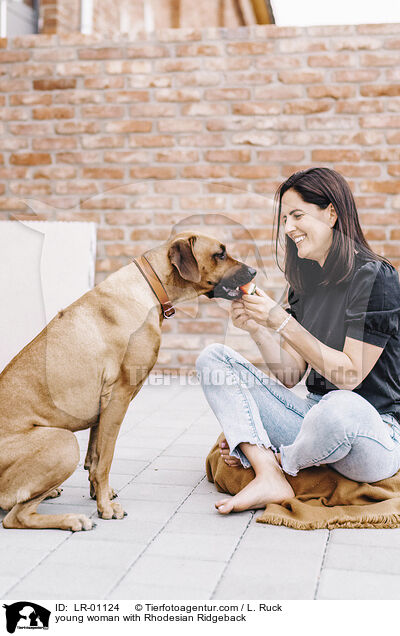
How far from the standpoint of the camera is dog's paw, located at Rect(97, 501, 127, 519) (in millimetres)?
2504

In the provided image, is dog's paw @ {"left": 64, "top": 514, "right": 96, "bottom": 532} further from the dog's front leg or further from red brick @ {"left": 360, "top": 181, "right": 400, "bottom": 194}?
red brick @ {"left": 360, "top": 181, "right": 400, "bottom": 194}

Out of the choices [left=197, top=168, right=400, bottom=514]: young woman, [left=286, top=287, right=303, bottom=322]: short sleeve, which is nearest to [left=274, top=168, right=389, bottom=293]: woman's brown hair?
[left=197, top=168, right=400, bottom=514]: young woman

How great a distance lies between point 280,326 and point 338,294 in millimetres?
280

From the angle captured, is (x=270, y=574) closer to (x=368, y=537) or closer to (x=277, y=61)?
(x=368, y=537)

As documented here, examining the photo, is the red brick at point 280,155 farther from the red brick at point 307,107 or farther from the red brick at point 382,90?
the red brick at point 382,90

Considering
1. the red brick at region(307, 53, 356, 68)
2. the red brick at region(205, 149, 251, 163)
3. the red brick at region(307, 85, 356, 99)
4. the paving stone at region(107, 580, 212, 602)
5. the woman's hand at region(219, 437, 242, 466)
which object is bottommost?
the paving stone at region(107, 580, 212, 602)

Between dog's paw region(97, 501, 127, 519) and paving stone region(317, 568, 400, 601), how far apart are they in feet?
2.75

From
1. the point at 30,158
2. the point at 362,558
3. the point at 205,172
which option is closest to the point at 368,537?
A: the point at 362,558

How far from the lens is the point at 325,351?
8.09ft

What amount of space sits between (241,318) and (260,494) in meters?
0.70

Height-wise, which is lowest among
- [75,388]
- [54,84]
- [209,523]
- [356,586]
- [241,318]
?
[209,523]

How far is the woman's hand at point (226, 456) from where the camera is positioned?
2.73 metres

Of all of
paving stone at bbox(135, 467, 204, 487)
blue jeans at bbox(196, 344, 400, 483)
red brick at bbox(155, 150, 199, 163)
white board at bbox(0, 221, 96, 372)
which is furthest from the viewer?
red brick at bbox(155, 150, 199, 163)
